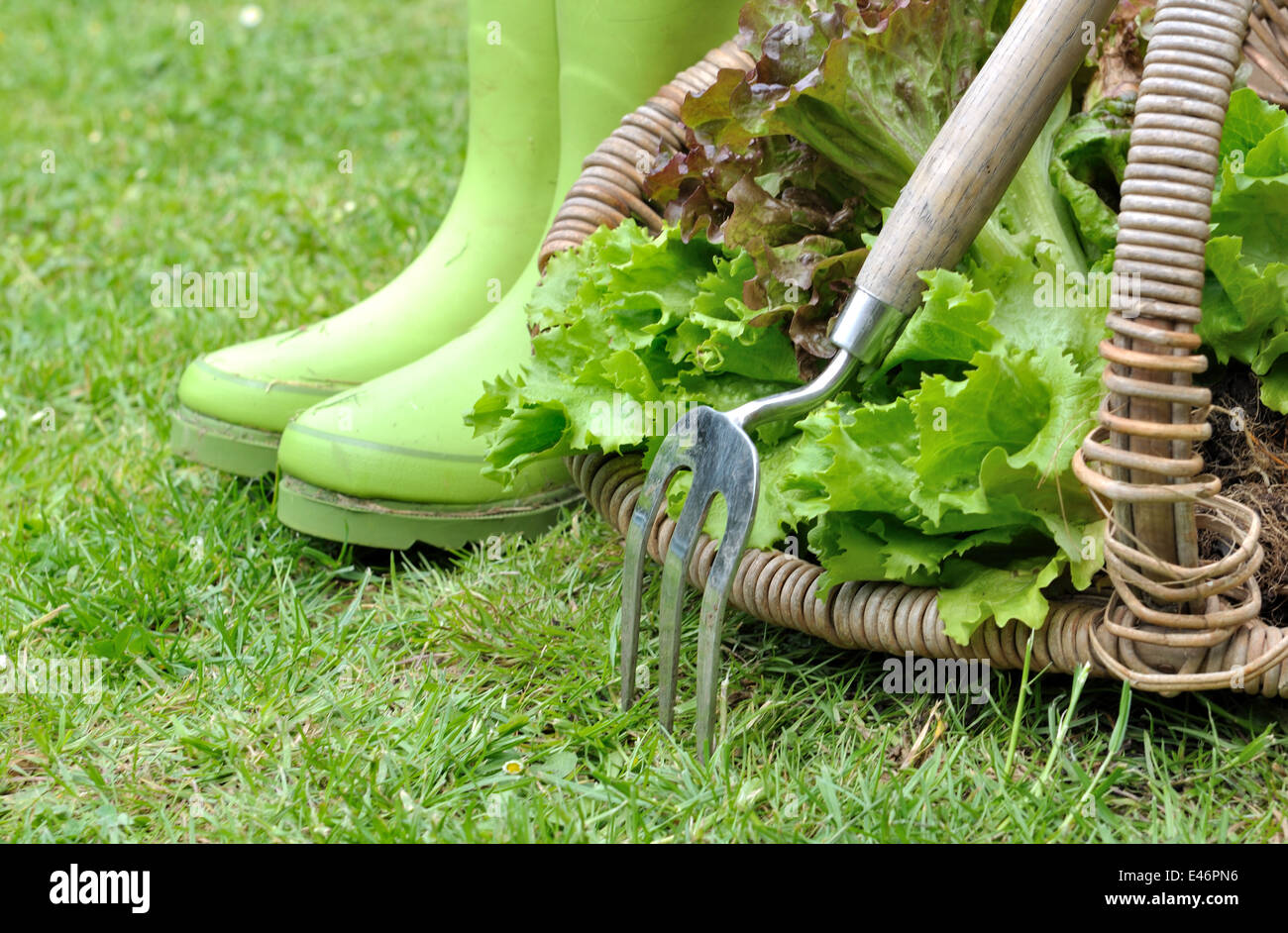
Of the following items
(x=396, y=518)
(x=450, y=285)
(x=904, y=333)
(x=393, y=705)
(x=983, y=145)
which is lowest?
(x=393, y=705)

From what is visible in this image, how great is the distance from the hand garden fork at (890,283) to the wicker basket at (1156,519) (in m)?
0.10

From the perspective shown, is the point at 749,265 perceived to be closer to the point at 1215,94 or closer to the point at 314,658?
the point at 1215,94

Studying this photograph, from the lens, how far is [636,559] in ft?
4.00

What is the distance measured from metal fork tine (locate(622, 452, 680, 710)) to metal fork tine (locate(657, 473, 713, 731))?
1.3 inches

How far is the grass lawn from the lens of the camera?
111 cm

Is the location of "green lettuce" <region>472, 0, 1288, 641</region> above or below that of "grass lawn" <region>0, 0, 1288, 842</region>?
above

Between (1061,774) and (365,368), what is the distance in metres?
1.12

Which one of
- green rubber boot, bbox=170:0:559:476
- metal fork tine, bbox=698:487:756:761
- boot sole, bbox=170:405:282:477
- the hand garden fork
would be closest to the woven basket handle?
the hand garden fork

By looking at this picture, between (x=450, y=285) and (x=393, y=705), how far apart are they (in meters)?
0.75

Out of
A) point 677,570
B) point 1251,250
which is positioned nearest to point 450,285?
point 677,570

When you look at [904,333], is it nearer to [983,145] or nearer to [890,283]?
[890,283]

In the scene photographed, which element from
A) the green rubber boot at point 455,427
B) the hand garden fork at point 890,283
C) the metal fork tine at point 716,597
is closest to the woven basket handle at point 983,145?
the hand garden fork at point 890,283

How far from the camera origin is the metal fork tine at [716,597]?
43.7 inches

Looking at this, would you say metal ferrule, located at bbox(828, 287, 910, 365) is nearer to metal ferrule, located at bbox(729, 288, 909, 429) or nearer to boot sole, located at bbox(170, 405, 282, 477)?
metal ferrule, located at bbox(729, 288, 909, 429)
